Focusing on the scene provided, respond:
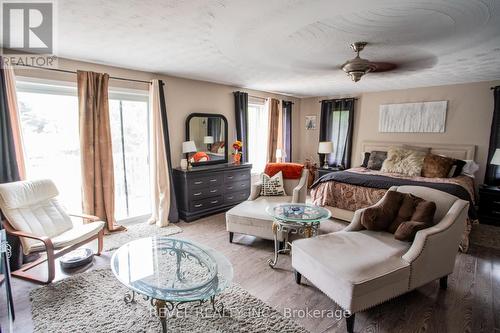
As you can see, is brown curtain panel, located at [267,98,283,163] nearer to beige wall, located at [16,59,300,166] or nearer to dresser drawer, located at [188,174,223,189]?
beige wall, located at [16,59,300,166]

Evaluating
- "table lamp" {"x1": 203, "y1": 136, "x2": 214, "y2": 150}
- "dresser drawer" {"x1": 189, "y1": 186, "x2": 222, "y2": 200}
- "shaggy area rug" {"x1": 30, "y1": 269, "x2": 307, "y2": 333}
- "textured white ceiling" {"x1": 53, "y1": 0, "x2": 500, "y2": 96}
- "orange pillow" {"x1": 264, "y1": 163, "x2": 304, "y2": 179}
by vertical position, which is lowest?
"shaggy area rug" {"x1": 30, "y1": 269, "x2": 307, "y2": 333}

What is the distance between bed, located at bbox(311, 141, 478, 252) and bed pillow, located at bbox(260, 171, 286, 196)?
813mm

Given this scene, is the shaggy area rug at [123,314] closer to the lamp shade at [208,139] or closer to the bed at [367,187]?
the bed at [367,187]

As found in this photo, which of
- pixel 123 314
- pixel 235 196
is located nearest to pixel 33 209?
pixel 123 314

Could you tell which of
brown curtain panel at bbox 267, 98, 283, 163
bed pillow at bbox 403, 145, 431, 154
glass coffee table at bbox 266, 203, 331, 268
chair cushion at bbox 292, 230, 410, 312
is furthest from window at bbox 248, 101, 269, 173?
chair cushion at bbox 292, 230, 410, 312

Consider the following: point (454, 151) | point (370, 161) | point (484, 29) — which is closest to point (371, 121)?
point (370, 161)

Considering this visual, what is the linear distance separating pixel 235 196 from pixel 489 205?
4.04 m

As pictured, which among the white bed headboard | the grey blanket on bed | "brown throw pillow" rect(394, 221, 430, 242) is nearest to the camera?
"brown throw pillow" rect(394, 221, 430, 242)

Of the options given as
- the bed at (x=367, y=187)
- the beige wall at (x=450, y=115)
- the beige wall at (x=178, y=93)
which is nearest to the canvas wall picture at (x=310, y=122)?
the beige wall at (x=450, y=115)

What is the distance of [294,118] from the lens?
21.7 feet

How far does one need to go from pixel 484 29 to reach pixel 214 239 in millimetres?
3418

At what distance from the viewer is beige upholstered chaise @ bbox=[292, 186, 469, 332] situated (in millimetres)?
1783

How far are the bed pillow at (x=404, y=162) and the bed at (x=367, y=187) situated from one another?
23cm

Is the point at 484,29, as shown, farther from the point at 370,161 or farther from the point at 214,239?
the point at 214,239
